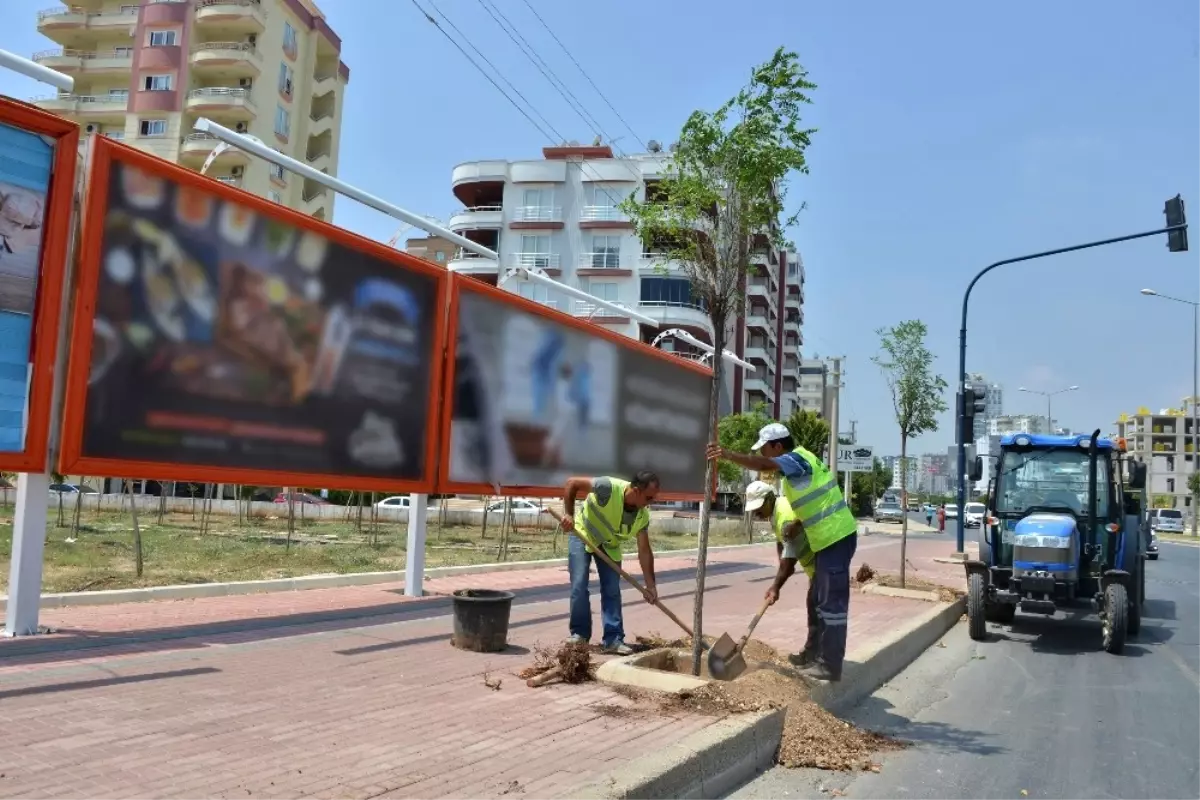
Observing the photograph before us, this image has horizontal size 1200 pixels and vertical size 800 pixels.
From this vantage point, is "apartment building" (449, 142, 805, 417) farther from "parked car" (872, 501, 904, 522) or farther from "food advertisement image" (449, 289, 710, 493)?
"food advertisement image" (449, 289, 710, 493)

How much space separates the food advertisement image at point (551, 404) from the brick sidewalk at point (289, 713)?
3031mm

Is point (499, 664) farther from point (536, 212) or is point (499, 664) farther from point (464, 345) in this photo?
point (536, 212)

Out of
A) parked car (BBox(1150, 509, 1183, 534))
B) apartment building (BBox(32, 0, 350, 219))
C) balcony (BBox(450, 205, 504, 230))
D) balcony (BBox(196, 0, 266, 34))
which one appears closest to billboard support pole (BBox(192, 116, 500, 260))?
apartment building (BBox(32, 0, 350, 219))

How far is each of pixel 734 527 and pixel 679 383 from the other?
18.4 meters

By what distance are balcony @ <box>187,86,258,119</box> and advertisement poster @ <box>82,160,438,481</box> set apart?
39690 millimetres

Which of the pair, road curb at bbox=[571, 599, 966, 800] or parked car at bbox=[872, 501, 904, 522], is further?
parked car at bbox=[872, 501, 904, 522]

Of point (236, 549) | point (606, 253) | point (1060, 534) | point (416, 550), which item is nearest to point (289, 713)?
point (416, 550)

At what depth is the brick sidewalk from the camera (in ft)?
13.5

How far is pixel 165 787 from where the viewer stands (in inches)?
154

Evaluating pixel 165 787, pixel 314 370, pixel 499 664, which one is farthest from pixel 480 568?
pixel 165 787

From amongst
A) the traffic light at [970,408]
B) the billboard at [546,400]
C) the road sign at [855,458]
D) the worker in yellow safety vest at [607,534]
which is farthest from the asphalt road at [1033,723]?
A: the road sign at [855,458]

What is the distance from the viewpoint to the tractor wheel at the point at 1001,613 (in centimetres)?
1203

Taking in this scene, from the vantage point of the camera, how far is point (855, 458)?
29.7 meters

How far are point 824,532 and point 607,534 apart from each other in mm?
1719
